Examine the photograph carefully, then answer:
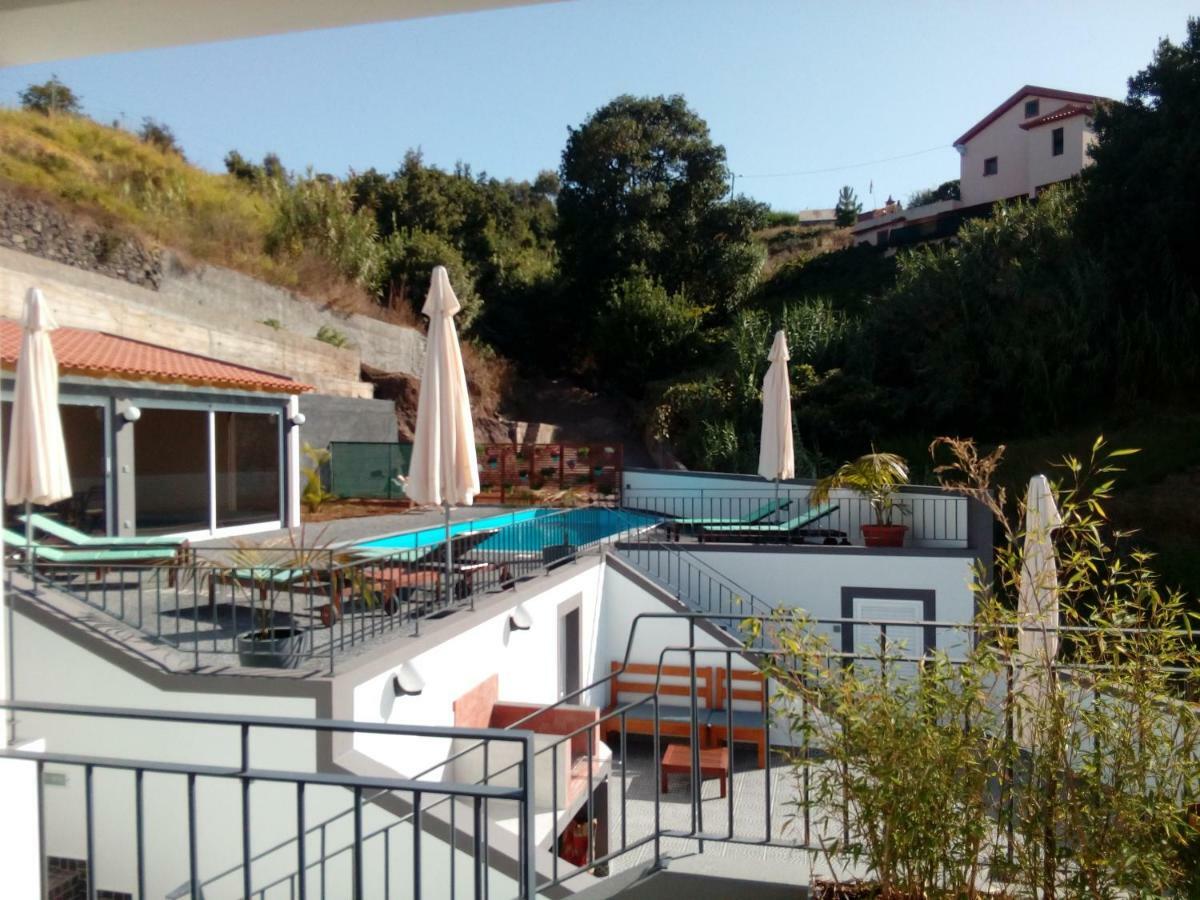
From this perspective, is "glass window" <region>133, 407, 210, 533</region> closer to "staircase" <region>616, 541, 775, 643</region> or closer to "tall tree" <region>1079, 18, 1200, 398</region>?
"staircase" <region>616, 541, 775, 643</region>

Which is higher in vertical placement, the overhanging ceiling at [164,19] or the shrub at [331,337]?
the shrub at [331,337]

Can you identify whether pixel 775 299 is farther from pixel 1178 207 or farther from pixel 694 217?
pixel 1178 207

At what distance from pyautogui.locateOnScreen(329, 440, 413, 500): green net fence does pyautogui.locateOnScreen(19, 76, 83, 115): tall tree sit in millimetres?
13376

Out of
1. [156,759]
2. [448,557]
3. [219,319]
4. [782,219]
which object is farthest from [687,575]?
[782,219]

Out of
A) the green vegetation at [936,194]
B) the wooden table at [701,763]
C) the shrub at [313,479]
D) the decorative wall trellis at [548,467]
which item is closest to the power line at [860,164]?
the green vegetation at [936,194]

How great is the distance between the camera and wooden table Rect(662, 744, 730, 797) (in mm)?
9477

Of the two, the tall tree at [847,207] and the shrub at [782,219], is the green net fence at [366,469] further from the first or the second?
the tall tree at [847,207]

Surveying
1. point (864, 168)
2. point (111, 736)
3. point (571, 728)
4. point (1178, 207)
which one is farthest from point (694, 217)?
point (111, 736)

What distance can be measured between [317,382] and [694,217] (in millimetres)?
14646

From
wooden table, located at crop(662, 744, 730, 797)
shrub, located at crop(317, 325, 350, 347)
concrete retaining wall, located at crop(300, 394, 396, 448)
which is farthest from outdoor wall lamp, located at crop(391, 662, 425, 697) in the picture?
shrub, located at crop(317, 325, 350, 347)

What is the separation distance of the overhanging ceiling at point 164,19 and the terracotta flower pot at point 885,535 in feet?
35.0

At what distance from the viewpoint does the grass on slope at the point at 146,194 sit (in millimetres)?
18016

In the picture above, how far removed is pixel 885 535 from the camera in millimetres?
11891

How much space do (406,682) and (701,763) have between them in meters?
4.46
